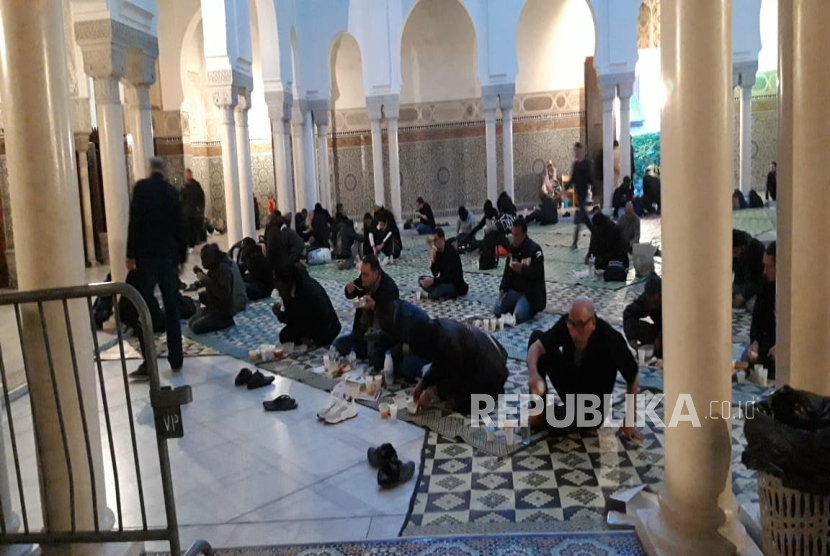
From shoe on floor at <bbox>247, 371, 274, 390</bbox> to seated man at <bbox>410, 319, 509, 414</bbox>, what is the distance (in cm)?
115

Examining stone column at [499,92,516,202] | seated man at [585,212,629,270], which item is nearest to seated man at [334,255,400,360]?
seated man at [585,212,629,270]

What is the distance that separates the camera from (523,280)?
6238 millimetres

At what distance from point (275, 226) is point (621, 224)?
160 inches

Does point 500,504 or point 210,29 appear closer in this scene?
point 500,504

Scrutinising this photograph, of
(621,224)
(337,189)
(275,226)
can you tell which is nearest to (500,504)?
(275,226)

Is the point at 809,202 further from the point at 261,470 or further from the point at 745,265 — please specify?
the point at 745,265

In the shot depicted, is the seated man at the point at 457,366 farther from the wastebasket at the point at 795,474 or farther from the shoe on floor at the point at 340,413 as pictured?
the wastebasket at the point at 795,474

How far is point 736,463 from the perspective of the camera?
3.20 meters

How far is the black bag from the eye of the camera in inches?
299

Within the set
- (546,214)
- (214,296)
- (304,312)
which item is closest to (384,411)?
(304,312)

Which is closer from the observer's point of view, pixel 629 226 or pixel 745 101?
pixel 629 226

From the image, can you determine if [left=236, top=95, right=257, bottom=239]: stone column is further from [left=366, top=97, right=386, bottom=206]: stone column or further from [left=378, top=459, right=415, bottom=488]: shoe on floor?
[left=378, top=459, right=415, bottom=488]: shoe on floor

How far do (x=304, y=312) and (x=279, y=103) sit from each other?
22.4 ft

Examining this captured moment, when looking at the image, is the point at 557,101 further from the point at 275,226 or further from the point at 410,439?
the point at 410,439
